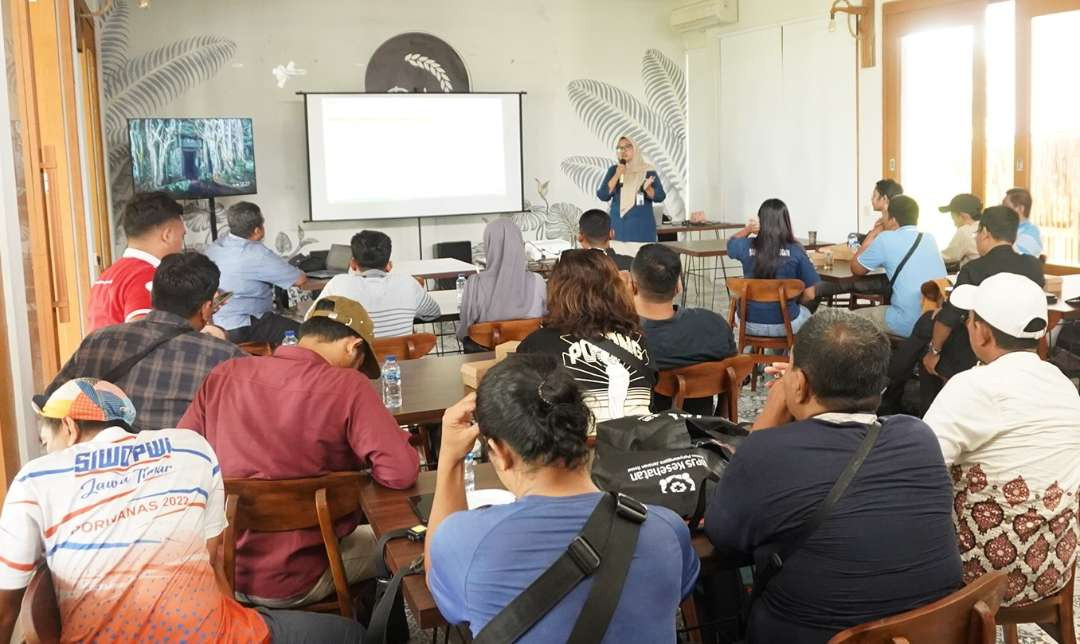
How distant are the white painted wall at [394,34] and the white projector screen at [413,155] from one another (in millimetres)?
155

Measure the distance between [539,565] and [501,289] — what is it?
350 centimetres

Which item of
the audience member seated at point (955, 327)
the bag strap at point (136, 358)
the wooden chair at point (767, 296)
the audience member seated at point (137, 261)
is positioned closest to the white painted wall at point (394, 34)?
the wooden chair at point (767, 296)

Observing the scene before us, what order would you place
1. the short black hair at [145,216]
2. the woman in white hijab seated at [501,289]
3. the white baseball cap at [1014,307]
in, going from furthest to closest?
the woman in white hijab seated at [501,289] < the short black hair at [145,216] < the white baseball cap at [1014,307]

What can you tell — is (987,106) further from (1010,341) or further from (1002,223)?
(1010,341)

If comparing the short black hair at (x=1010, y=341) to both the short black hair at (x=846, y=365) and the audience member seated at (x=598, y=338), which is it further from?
the audience member seated at (x=598, y=338)

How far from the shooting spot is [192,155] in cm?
919

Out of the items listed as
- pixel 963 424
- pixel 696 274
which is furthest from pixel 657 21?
pixel 963 424

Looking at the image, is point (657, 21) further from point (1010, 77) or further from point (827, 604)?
point (827, 604)

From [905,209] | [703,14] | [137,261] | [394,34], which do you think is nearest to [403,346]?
[137,261]

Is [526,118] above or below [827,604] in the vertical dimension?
above

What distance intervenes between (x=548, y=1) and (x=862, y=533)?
9.81m

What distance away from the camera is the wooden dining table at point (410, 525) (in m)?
2.00

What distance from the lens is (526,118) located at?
36.4 feet

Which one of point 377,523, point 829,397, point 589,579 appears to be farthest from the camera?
point 377,523
